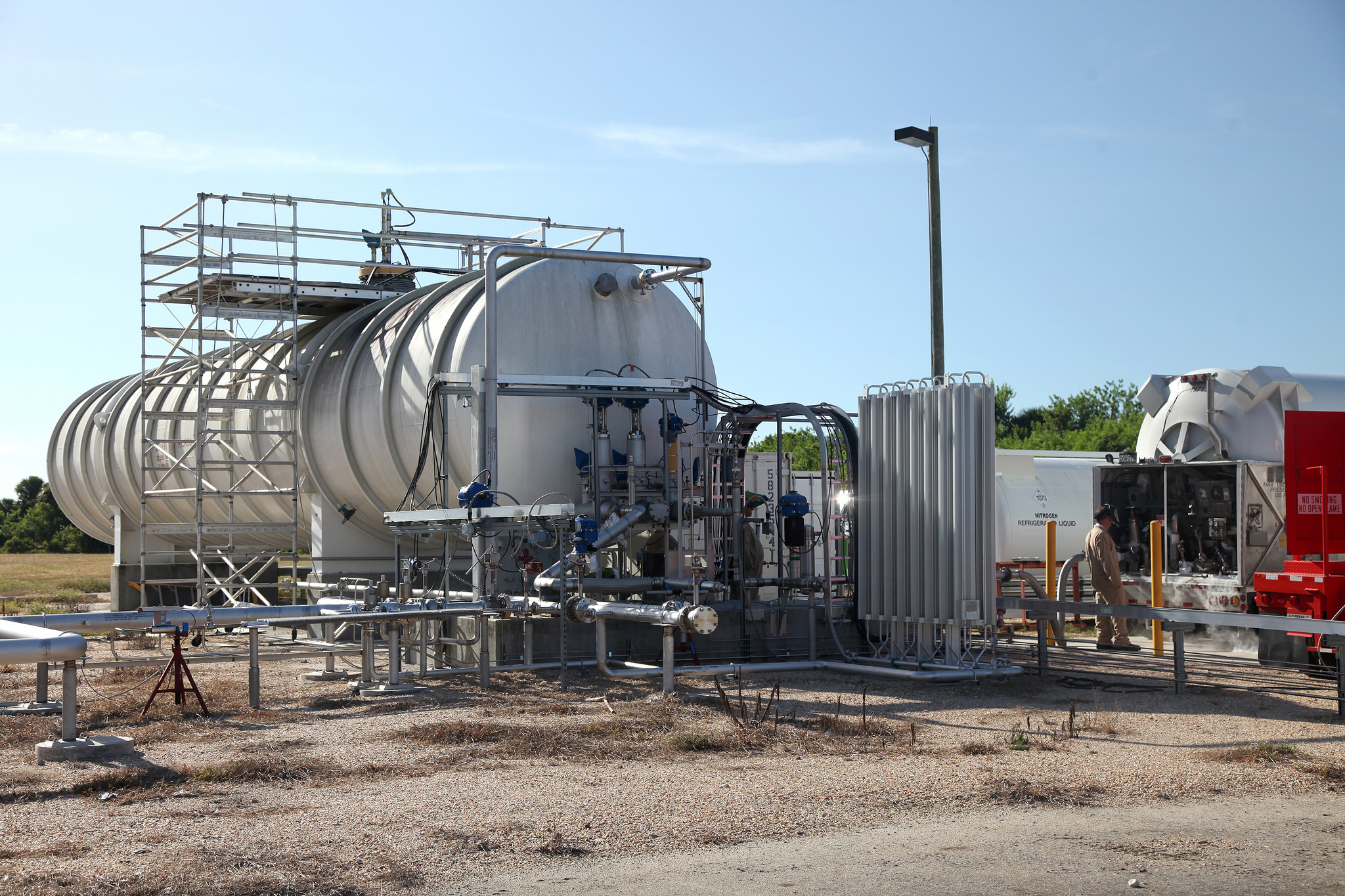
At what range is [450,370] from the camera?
46.5 ft

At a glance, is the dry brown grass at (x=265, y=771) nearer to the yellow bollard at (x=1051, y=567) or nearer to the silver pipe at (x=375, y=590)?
the silver pipe at (x=375, y=590)

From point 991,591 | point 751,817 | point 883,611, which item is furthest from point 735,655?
point 751,817

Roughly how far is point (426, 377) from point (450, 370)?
66 cm

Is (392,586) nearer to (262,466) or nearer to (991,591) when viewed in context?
(262,466)

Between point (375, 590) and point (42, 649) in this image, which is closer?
point (42, 649)

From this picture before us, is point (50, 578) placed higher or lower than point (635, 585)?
lower

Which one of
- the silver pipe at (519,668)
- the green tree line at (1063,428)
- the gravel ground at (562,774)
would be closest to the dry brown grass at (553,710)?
the gravel ground at (562,774)

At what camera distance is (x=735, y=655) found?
44.2ft

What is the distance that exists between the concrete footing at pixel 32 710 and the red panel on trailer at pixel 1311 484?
1131 centimetres

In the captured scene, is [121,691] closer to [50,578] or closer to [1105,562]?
[1105,562]

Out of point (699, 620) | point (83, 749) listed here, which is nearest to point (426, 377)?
point (699, 620)

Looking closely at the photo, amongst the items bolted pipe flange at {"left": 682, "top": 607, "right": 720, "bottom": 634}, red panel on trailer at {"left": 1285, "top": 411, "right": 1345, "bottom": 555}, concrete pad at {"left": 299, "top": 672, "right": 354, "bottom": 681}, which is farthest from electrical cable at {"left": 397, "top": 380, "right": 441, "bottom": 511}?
red panel on trailer at {"left": 1285, "top": 411, "right": 1345, "bottom": 555}

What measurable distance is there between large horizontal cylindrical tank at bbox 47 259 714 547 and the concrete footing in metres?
4.82

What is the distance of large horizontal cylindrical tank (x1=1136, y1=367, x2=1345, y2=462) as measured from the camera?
1537cm
